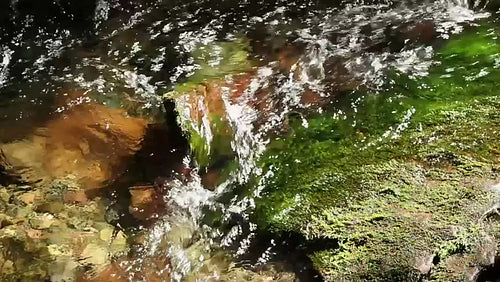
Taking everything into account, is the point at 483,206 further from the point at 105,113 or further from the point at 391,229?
the point at 105,113

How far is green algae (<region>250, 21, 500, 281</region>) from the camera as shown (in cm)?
251

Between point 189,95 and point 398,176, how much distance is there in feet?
5.12

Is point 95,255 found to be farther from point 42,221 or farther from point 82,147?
point 82,147

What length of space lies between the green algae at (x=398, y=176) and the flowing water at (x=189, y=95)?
0.29ft

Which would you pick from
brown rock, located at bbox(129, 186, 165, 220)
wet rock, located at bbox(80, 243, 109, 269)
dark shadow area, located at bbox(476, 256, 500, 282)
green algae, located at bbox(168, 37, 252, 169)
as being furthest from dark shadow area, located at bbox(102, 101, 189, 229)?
dark shadow area, located at bbox(476, 256, 500, 282)

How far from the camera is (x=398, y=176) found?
281cm

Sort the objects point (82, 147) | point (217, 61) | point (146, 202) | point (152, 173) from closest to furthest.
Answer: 1. point (146, 202)
2. point (152, 173)
3. point (82, 147)
4. point (217, 61)

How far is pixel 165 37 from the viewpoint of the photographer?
438 centimetres

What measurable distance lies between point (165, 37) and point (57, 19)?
3.97ft

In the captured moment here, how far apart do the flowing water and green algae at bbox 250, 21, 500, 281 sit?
9 centimetres

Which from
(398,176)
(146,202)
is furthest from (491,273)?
(146,202)

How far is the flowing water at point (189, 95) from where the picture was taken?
3006mm

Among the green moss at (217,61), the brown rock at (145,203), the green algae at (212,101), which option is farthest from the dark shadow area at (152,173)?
the green moss at (217,61)

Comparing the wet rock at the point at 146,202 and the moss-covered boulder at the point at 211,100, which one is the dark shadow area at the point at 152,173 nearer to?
the wet rock at the point at 146,202
